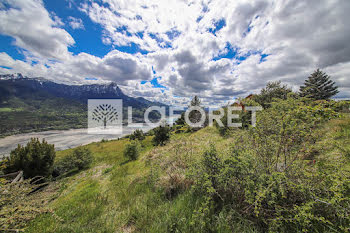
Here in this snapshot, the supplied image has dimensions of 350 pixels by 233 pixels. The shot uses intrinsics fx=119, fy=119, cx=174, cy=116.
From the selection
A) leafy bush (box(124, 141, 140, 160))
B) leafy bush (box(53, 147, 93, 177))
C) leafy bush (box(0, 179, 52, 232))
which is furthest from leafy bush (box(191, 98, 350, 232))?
leafy bush (box(53, 147, 93, 177))

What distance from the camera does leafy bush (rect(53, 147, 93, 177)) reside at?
45.1 ft

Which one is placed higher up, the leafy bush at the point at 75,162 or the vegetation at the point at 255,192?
the vegetation at the point at 255,192

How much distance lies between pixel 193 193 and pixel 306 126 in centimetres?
278

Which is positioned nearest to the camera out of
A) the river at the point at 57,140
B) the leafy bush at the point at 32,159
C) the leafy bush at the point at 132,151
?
the leafy bush at the point at 32,159

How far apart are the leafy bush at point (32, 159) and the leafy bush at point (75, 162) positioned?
3089 mm

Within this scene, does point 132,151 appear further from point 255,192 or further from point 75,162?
point 255,192

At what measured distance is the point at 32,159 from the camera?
9727 millimetres

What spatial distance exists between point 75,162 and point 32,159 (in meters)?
4.28

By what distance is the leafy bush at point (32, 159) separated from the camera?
9.47 metres

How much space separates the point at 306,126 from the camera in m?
2.35

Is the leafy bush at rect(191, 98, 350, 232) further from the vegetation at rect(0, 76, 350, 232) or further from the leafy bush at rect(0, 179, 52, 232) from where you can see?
the leafy bush at rect(0, 179, 52, 232)

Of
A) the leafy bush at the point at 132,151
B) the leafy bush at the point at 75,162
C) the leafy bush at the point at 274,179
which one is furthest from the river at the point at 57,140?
the leafy bush at the point at 274,179

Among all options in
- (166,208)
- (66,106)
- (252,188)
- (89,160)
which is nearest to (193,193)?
(166,208)

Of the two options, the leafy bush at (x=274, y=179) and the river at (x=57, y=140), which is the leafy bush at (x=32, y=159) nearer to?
the leafy bush at (x=274, y=179)
